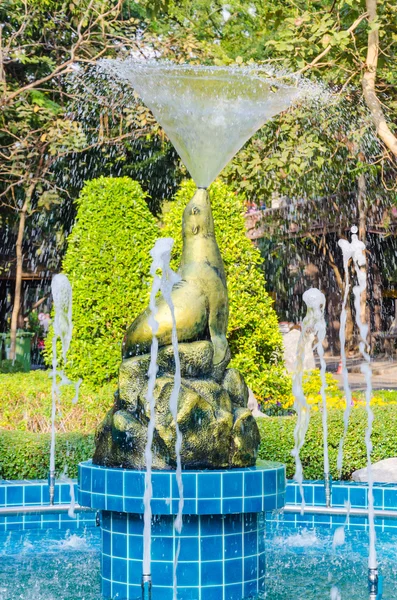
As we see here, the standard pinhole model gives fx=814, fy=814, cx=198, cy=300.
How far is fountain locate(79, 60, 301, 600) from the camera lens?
14.2ft

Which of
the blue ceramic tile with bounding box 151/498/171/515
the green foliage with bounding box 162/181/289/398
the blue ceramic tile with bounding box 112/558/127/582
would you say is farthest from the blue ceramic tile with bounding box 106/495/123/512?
the green foliage with bounding box 162/181/289/398

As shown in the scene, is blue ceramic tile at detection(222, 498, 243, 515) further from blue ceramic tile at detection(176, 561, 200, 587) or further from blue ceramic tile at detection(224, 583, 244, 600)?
blue ceramic tile at detection(224, 583, 244, 600)

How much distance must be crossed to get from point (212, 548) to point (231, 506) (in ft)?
0.89

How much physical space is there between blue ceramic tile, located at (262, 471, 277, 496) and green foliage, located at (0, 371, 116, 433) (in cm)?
382

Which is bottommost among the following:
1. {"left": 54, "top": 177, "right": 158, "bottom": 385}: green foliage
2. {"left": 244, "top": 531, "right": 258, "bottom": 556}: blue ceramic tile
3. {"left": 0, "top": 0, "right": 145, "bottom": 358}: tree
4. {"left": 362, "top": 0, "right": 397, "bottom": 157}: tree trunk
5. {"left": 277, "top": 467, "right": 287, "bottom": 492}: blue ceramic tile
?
{"left": 244, "top": 531, "right": 258, "bottom": 556}: blue ceramic tile

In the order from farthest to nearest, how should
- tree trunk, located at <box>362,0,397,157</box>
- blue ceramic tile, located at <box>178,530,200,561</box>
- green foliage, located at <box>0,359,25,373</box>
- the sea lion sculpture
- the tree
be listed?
green foliage, located at <box>0,359,25,373</box> → the tree → tree trunk, located at <box>362,0,397,157</box> → the sea lion sculpture → blue ceramic tile, located at <box>178,530,200,561</box>

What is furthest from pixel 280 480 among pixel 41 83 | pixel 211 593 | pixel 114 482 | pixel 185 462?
pixel 41 83

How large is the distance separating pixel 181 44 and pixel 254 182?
3034mm

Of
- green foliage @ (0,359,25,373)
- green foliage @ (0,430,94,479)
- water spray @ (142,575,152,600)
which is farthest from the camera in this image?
green foliage @ (0,359,25,373)

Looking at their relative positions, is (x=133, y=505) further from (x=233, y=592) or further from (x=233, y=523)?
(x=233, y=592)

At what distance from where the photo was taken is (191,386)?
181 inches

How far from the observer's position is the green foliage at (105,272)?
991 cm

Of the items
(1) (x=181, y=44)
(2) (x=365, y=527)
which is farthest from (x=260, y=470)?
(1) (x=181, y=44)

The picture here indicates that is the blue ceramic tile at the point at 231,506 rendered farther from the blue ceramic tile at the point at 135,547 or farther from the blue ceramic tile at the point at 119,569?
the blue ceramic tile at the point at 119,569
